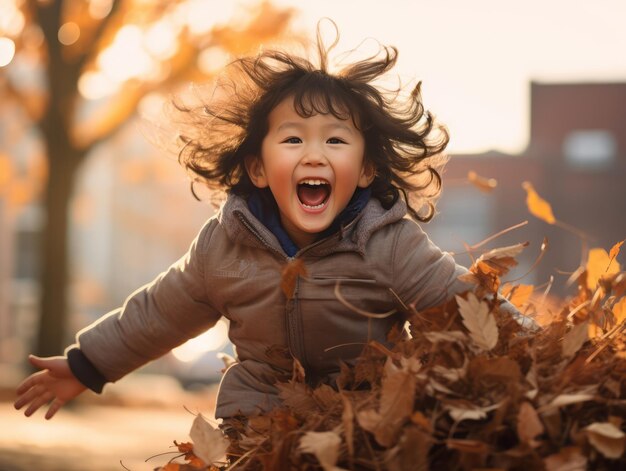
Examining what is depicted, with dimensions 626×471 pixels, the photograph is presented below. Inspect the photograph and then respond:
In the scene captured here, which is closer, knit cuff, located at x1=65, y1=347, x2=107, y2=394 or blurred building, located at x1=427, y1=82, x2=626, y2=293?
knit cuff, located at x1=65, y1=347, x2=107, y2=394

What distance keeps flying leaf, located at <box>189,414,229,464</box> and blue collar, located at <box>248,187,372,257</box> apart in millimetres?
742

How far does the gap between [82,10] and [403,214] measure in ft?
32.0

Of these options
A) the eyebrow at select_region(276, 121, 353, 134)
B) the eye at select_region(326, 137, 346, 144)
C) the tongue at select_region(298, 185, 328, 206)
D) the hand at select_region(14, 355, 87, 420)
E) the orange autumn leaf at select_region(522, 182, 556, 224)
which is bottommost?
the hand at select_region(14, 355, 87, 420)

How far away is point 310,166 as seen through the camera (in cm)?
259

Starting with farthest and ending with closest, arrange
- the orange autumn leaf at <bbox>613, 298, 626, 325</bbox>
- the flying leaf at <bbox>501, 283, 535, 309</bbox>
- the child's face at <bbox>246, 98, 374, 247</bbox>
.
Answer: the child's face at <bbox>246, 98, 374, 247</bbox> → the flying leaf at <bbox>501, 283, 535, 309</bbox> → the orange autumn leaf at <bbox>613, 298, 626, 325</bbox>

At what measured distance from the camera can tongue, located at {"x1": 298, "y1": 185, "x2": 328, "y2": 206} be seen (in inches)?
102

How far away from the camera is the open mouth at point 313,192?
102 inches

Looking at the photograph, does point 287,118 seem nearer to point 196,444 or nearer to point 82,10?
point 196,444

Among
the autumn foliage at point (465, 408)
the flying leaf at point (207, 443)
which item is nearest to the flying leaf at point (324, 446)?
the autumn foliage at point (465, 408)

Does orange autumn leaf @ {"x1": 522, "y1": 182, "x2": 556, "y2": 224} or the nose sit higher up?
the nose

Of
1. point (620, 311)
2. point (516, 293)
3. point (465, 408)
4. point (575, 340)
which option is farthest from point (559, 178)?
point (465, 408)

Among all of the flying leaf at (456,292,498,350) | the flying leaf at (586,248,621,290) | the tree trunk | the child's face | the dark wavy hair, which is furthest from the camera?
the tree trunk

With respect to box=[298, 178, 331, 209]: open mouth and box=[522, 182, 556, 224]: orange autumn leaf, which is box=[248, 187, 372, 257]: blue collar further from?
box=[522, 182, 556, 224]: orange autumn leaf

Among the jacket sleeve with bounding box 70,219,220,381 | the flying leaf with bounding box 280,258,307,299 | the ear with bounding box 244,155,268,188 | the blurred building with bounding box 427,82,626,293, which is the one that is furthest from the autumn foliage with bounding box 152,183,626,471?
the blurred building with bounding box 427,82,626,293
